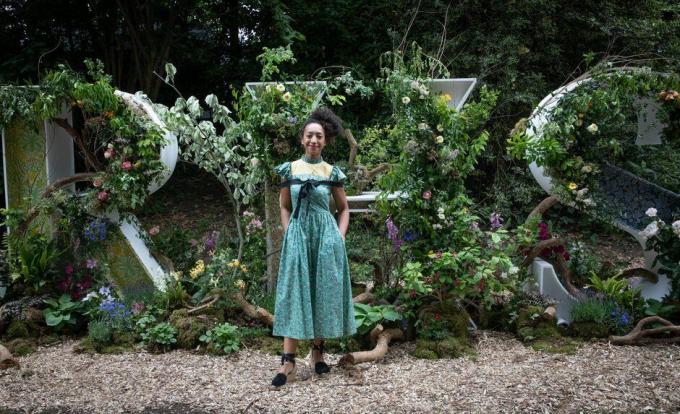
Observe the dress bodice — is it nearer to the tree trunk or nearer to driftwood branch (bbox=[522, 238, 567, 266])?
the tree trunk

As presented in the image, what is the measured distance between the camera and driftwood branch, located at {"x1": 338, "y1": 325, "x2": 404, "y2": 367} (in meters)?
4.33

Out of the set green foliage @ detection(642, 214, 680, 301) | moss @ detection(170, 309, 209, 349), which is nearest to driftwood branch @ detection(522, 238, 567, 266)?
green foliage @ detection(642, 214, 680, 301)

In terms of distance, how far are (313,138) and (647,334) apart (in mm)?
2691

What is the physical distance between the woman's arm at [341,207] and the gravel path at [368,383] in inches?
33.6

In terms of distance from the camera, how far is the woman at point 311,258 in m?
4.06

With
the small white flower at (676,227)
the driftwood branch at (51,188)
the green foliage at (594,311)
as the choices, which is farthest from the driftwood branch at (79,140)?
the small white flower at (676,227)

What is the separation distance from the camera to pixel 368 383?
407 cm

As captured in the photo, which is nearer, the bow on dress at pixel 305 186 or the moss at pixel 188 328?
the bow on dress at pixel 305 186

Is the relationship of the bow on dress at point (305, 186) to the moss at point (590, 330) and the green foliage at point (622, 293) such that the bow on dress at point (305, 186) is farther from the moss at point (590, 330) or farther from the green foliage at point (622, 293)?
the green foliage at point (622, 293)

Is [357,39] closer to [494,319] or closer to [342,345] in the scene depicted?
[494,319]

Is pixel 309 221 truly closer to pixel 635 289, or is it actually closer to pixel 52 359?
pixel 52 359

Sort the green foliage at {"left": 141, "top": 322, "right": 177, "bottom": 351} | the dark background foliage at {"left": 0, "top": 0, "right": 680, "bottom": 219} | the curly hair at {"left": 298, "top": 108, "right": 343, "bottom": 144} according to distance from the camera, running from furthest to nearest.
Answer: the dark background foliage at {"left": 0, "top": 0, "right": 680, "bottom": 219}
the green foliage at {"left": 141, "top": 322, "right": 177, "bottom": 351}
the curly hair at {"left": 298, "top": 108, "right": 343, "bottom": 144}

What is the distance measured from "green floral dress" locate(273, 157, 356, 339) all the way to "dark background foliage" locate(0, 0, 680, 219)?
3456 millimetres

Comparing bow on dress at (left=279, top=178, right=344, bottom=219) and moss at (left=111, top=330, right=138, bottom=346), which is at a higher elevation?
bow on dress at (left=279, top=178, right=344, bottom=219)
